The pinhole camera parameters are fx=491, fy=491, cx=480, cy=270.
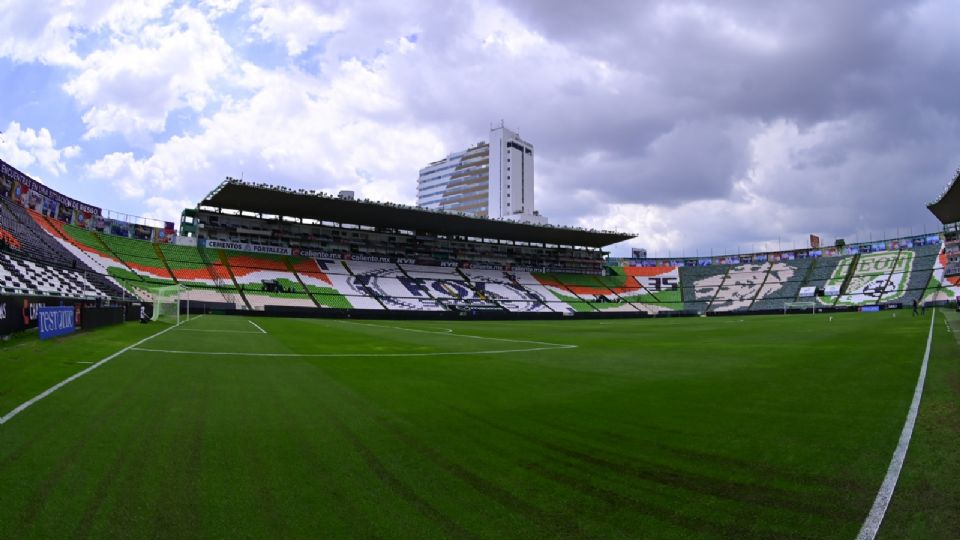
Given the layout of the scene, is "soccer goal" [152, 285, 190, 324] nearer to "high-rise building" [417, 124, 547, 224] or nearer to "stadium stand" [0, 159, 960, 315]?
"stadium stand" [0, 159, 960, 315]

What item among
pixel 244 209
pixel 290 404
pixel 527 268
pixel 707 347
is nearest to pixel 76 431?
pixel 290 404

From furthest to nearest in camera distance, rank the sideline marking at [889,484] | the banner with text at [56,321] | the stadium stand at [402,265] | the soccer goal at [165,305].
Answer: the stadium stand at [402,265]
the soccer goal at [165,305]
the banner with text at [56,321]
the sideline marking at [889,484]

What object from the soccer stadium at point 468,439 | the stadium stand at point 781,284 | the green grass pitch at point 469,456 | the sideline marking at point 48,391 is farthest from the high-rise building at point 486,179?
the green grass pitch at point 469,456

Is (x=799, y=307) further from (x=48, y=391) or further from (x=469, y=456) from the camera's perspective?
Result: (x=48, y=391)

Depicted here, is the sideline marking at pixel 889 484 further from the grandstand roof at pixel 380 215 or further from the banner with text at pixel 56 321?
the grandstand roof at pixel 380 215

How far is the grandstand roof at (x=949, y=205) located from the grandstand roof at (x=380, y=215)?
126 feet

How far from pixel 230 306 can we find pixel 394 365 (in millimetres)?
44673

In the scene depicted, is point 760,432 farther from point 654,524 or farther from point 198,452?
point 198,452

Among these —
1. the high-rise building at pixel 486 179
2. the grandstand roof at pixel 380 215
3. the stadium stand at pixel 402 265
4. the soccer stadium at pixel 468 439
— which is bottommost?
the soccer stadium at pixel 468 439

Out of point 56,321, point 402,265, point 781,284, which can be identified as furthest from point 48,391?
point 781,284

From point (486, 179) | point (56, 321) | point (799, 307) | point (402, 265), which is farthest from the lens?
point (486, 179)

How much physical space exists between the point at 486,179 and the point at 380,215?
77584mm

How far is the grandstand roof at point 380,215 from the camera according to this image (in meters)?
Result: 58.6

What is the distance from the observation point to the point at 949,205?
179 feet
